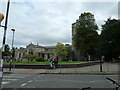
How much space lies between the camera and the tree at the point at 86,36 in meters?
55.1

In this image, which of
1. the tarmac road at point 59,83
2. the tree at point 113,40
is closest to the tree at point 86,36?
the tree at point 113,40

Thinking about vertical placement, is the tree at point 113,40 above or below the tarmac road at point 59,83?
above

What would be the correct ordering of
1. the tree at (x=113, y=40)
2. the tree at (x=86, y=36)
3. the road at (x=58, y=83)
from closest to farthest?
the road at (x=58, y=83) → the tree at (x=113, y=40) → the tree at (x=86, y=36)

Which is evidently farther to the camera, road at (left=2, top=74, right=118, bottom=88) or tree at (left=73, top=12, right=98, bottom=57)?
tree at (left=73, top=12, right=98, bottom=57)

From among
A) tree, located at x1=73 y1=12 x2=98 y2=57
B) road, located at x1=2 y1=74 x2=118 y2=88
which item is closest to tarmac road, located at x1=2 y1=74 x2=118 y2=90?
road, located at x1=2 y1=74 x2=118 y2=88

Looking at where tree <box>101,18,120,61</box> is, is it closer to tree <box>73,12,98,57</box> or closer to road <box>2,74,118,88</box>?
tree <box>73,12,98,57</box>

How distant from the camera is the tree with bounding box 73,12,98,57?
181 ft

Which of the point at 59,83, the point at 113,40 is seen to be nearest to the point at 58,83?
the point at 59,83

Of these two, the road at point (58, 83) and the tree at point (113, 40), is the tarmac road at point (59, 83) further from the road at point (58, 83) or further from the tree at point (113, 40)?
the tree at point (113, 40)

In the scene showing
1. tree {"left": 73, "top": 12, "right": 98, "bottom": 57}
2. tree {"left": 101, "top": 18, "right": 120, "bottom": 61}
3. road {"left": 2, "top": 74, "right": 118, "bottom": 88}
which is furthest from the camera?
tree {"left": 73, "top": 12, "right": 98, "bottom": 57}

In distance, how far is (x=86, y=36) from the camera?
5600cm

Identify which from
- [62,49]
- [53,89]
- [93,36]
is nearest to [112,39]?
[93,36]

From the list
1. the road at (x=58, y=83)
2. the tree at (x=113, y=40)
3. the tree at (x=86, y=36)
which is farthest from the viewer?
the tree at (x=86, y=36)

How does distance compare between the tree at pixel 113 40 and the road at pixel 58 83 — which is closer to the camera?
the road at pixel 58 83
